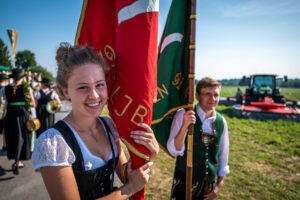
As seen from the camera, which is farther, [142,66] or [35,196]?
[35,196]

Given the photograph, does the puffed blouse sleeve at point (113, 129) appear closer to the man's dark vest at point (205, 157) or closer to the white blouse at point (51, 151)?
the white blouse at point (51, 151)

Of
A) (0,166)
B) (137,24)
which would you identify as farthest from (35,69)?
(137,24)

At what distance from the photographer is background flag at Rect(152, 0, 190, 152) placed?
1.93 metres

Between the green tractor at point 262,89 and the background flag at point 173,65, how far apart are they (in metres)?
12.5

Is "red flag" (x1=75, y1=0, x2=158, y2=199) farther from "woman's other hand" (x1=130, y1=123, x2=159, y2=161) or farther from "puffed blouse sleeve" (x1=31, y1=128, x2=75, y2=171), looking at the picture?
"puffed blouse sleeve" (x1=31, y1=128, x2=75, y2=171)

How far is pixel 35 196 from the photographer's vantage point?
Result: 10.2 ft

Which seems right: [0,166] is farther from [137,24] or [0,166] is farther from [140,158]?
[137,24]

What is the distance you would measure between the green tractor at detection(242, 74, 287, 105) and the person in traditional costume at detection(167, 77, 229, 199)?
475 inches

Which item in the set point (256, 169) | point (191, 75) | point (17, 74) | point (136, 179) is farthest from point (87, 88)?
point (256, 169)

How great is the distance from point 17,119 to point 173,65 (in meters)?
4.58

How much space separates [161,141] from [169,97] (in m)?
0.63

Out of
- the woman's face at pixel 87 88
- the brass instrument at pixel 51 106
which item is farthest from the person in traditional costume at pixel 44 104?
the woman's face at pixel 87 88

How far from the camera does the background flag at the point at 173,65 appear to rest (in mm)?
1928

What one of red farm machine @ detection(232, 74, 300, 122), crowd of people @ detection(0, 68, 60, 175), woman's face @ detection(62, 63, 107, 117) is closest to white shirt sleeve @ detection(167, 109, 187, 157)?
woman's face @ detection(62, 63, 107, 117)
